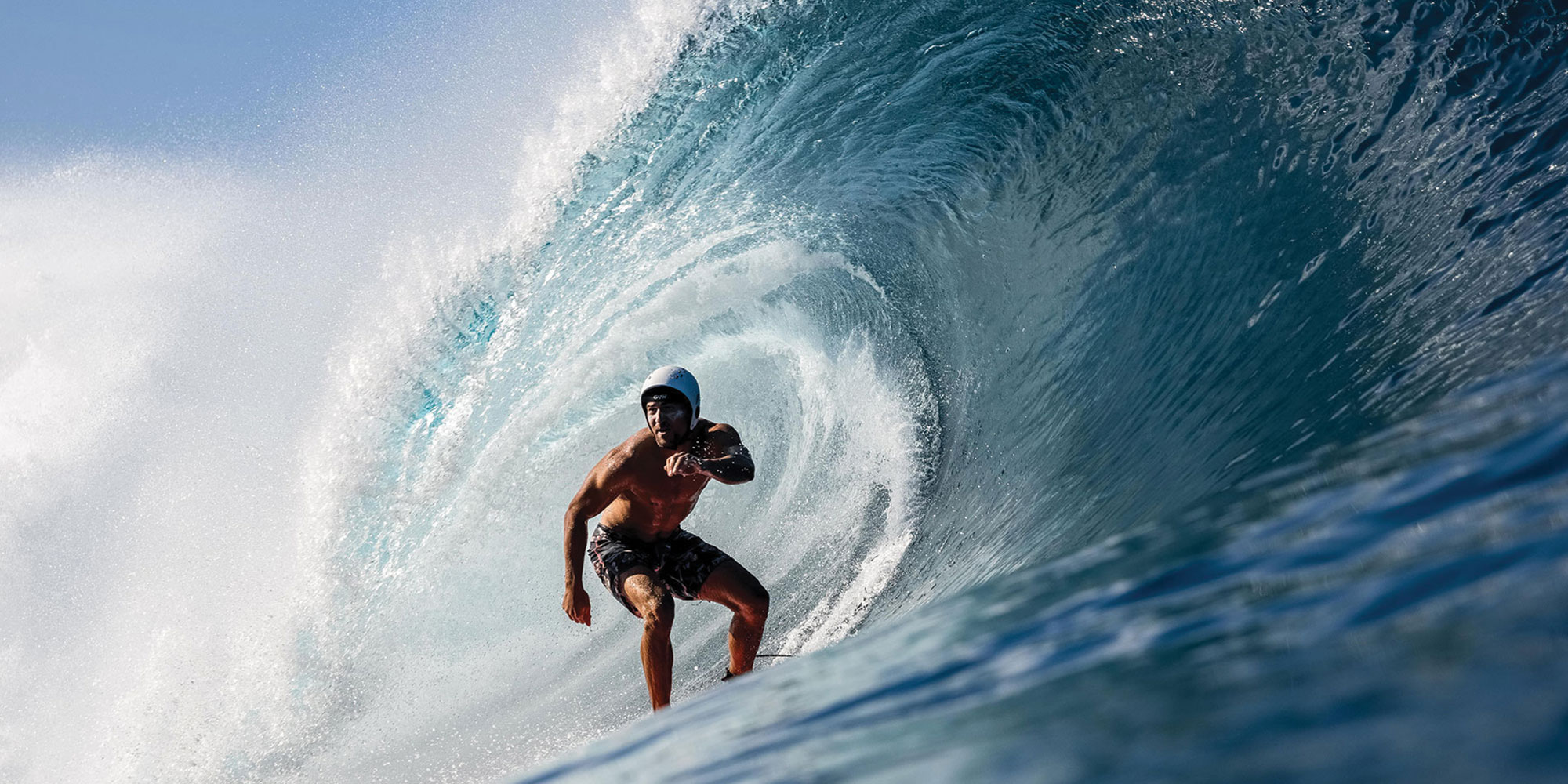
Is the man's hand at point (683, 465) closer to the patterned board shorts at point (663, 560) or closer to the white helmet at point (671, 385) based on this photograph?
the white helmet at point (671, 385)

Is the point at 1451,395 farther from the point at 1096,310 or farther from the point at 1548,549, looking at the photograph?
the point at 1096,310

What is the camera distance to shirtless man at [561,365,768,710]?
14.2ft

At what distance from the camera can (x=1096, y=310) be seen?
575 centimetres

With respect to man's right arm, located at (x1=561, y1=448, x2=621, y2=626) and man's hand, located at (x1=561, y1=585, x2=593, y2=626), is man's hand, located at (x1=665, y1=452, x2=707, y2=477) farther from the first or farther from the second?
man's hand, located at (x1=561, y1=585, x2=593, y2=626)

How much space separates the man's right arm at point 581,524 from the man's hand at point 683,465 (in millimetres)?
335

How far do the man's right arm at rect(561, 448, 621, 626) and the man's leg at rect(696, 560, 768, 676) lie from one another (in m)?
0.54

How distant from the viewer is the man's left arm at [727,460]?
4.23 meters

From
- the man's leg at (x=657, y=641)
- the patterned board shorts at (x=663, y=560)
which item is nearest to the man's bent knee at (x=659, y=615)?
the man's leg at (x=657, y=641)

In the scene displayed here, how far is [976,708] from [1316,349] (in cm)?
307

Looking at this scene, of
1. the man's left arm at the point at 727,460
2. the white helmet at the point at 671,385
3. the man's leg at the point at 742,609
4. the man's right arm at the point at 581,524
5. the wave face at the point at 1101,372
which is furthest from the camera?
the man's leg at the point at 742,609

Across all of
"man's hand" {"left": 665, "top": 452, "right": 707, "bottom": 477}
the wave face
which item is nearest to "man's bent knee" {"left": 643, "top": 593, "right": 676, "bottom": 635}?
"man's hand" {"left": 665, "top": 452, "right": 707, "bottom": 477}

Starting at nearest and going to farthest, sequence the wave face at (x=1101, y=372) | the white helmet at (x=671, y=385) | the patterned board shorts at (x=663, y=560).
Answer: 1. the wave face at (x=1101, y=372)
2. the white helmet at (x=671, y=385)
3. the patterned board shorts at (x=663, y=560)

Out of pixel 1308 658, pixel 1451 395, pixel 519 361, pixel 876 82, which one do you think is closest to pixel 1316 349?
pixel 1451 395

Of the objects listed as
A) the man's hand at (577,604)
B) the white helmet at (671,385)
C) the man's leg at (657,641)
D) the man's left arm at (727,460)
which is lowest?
the man's leg at (657,641)
